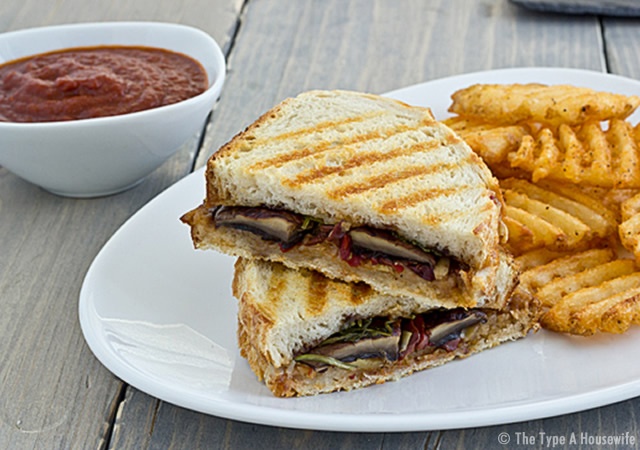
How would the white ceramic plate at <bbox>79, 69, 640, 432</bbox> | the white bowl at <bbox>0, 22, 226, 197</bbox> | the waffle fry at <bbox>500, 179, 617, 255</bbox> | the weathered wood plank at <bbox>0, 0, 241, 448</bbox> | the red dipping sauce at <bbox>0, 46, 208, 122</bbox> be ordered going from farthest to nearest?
the red dipping sauce at <bbox>0, 46, 208, 122</bbox>, the white bowl at <bbox>0, 22, 226, 197</bbox>, the waffle fry at <bbox>500, 179, 617, 255</bbox>, the weathered wood plank at <bbox>0, 0, 241, 448</bbox>, the white ceramic plate at <bbox>79, 69, 640, 432</bbox>

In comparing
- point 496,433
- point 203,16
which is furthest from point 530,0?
point 496,433

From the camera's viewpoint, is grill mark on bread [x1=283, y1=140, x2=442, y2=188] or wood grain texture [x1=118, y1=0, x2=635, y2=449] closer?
grill mark on bread [x1=283, y1=140, x2=442, y2=188]

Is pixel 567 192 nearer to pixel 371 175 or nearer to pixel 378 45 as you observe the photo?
pixel 371 175

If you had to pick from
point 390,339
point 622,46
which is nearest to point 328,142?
point 390,339

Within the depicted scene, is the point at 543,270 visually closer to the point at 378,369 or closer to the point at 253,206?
the point at 378,369

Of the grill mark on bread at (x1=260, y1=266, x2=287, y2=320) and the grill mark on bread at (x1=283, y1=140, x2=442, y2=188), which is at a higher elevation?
the grill mark on bread at (x1=283, y1=140, x2=442, y2=188)

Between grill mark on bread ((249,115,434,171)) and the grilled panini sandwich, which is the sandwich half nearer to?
the grilled panini sandwich

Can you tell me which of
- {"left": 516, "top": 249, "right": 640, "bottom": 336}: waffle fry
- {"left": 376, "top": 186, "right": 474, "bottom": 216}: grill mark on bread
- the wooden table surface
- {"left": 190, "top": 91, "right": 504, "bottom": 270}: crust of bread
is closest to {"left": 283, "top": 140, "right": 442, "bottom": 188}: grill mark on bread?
{"left": 190, "top": 91, "right": 504, "bottom": 270}: crust of bread
